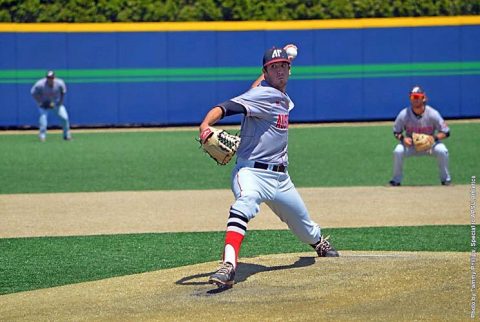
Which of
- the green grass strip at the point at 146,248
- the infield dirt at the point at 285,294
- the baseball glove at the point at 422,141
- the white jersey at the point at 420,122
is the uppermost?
the white jersey at the point at 420,122

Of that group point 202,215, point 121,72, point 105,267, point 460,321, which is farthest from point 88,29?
point 460,321

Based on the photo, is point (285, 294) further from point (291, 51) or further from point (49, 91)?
point (49, 91)

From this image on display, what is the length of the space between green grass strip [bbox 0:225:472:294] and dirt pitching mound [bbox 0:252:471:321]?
3.12 ft

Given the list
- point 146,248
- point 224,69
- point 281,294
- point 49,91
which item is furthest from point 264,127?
point 224,69

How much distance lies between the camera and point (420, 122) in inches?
610

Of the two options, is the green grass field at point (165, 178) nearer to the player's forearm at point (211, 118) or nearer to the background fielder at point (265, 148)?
the background fielder at point (265, 148)

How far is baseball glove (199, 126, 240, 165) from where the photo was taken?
7.78m

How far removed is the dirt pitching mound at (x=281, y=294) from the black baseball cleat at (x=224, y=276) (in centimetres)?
8

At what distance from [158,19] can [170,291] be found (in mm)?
21005

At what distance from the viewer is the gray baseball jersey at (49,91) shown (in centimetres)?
2416

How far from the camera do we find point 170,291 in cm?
771

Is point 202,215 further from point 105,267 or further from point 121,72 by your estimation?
point 121,72

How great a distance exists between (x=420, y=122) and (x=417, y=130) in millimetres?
137

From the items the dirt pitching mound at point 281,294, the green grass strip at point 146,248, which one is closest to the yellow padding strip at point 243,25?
the green grass strip at point 146,248
